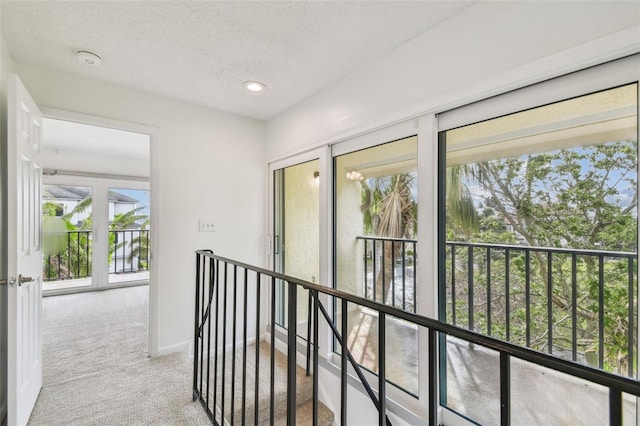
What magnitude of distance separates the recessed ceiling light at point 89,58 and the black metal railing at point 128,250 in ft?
13.3

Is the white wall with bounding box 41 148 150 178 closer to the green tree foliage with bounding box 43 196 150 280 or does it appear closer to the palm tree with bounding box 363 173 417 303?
the green tree foliage with bounding box 43 196 150 280

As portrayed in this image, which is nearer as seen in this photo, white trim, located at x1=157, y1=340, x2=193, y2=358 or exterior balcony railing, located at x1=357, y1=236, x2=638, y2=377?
exterior balcony railing, located at x1=357, y1=236, x2=638, y2=377

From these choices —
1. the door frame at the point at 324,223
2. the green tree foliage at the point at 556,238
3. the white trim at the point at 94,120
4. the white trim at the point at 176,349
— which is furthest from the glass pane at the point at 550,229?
the white trim at the point at 94,120

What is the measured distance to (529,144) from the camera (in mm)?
1555

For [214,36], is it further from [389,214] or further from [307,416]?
[307,416]

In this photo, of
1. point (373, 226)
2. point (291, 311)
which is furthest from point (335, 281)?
point (291, 311)

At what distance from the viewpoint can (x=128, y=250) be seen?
574cm

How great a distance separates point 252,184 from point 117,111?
1345 millimetres

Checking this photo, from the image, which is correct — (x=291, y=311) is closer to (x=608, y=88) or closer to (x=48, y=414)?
(x=608, y=88)

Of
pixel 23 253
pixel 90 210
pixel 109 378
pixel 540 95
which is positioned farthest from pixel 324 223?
pixel 90 210

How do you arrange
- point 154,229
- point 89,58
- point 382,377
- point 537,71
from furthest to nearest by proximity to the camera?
point 154,229, point 89,58, point 537,71, point 382,377

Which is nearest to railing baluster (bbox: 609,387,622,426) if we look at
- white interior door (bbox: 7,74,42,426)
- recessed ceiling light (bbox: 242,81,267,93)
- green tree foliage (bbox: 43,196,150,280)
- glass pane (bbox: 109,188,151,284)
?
white interior door (bbox: 7,74,42,426)

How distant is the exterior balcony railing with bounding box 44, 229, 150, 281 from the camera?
5.02 m

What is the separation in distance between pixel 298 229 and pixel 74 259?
4.58m
